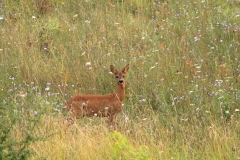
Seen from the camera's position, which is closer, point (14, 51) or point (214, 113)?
point (214, 113)

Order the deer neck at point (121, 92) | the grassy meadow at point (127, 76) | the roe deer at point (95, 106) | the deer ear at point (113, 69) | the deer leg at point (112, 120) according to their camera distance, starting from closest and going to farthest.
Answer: the grassy meadow at point (127, 76), the deer leg at point (112, 120), the roe deer at point (95, 106), the deer neck at point (121, 92), the deer ear at point (113, 69)

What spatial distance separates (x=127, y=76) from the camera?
29.2 feet

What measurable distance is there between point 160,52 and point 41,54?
1986mm

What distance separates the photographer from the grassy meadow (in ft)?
20.3

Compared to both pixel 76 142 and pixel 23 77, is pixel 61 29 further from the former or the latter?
pixel 76 142

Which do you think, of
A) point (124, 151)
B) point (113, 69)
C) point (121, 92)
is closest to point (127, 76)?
point (113, 69)

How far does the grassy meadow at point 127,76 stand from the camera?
618 cm

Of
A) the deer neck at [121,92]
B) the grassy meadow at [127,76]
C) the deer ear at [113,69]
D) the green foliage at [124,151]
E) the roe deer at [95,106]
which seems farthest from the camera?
the deer ear at [113,69]

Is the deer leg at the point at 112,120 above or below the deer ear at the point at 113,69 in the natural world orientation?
below

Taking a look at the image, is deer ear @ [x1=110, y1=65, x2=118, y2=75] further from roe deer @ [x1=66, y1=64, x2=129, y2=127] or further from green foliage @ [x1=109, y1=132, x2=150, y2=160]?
green foliage @ [x1=109, y1=132, x2=150, y2=160]

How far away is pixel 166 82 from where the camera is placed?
863 centimetres

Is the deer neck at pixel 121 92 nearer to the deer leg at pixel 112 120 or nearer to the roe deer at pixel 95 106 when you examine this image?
the roe deer at pixel 95 106

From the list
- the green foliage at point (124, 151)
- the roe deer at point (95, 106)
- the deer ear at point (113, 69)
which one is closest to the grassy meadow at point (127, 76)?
the green foliage at point (124, 151)

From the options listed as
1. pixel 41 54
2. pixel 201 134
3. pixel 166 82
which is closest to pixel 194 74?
pixel 166 82
